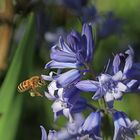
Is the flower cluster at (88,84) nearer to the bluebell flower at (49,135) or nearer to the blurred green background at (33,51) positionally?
the bluebell flower at (49,135)

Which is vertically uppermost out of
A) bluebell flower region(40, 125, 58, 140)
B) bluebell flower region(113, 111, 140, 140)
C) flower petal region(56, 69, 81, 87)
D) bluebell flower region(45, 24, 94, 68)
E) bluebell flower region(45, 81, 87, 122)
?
bluebell flower region(45, 24, 94, 68)

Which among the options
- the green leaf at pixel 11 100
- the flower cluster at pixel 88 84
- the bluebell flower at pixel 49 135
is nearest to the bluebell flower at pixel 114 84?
the flower cluster at pixel 88 84

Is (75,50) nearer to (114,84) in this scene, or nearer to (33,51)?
(114,84)

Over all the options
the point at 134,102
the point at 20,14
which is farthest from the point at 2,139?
the point at 134,102

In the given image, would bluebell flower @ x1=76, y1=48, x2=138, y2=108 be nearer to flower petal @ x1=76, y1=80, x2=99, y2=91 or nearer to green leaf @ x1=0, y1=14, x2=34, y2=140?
flower petal @ x1=76, y1=80, x2=99, y2=91

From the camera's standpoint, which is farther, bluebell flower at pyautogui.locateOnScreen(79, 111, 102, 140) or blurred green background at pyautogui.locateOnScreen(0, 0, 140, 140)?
blurred green background at pyautogui.locateOnScreen(0, 0, 140, 140)

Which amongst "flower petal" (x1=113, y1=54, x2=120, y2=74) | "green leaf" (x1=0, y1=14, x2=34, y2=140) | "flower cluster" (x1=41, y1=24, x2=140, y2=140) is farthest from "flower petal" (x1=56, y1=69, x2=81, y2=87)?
"green leaf" (x1=0, y1=14, x2=34, y2=140)

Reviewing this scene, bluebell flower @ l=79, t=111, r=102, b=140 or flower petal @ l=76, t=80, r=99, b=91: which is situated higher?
flower petal @ l=76, t=80, r=99, b=91
